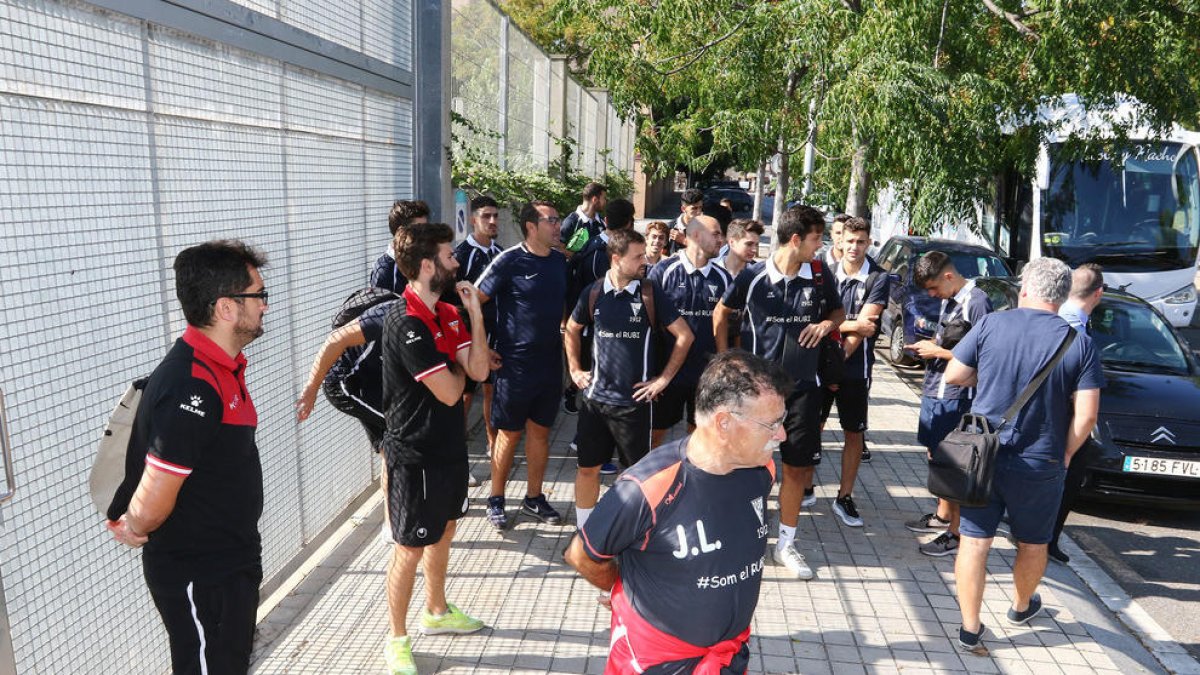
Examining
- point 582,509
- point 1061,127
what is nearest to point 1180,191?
point 1061,127

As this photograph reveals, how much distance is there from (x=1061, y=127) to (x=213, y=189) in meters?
10.6

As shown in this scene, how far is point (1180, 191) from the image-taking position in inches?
525

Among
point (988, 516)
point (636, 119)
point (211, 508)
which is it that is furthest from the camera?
point (636, 119)

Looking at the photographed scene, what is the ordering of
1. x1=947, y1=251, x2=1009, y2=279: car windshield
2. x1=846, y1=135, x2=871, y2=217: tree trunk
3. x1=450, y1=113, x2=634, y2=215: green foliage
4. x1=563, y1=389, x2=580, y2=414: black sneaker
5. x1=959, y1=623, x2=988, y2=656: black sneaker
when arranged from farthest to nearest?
1. x1=947, y1=251, x2=1009, y2=279: car windshield
2. x1=846, y1=135, x2=871, y2=217: tree trunk
3. x1=450, y1=113, x2=634, y2=215: green foliage
4. x1=563, y1=389, x2=580, y2=414: black sneaker
5. x1=959, y1=623, x2=988, y2=656: black sneaker

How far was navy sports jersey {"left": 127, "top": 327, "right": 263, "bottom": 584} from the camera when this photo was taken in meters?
2.70

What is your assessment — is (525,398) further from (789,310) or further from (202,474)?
(202,474)

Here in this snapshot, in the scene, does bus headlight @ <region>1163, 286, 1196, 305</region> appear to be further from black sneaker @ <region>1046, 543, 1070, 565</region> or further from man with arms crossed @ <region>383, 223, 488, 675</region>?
man with arms crossed @ <region>383, 223, 488, 675</region>

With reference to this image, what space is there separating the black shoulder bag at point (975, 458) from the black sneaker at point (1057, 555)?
2.07 m

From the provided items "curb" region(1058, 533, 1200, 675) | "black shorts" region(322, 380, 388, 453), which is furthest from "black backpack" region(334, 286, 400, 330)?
"curb" region(1058, 533, 1200, 675)

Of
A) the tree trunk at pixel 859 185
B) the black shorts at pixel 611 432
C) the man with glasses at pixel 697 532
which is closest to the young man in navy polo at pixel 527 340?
the black shorts at pixel 611 432

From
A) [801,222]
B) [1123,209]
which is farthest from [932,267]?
[1123,209]

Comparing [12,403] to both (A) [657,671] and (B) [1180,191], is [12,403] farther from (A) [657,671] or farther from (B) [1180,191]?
(B) [1180,191]

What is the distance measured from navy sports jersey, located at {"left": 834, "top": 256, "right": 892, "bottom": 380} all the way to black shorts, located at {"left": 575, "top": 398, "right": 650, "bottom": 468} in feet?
5.61

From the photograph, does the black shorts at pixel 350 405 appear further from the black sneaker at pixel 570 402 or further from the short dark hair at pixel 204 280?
the black sneaker at pixel 570 402
